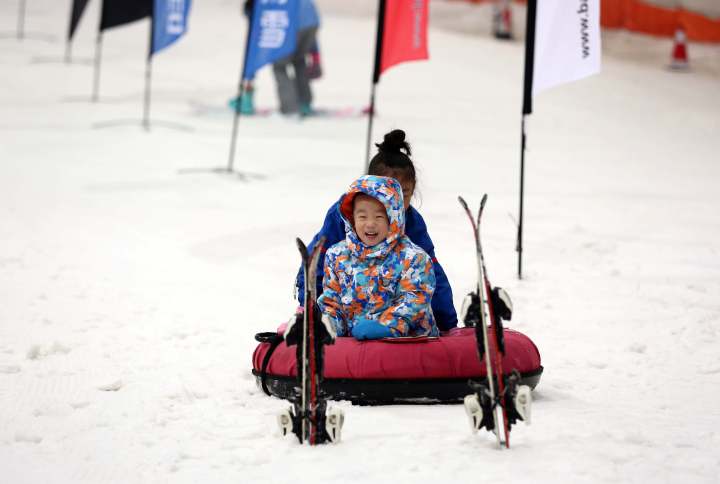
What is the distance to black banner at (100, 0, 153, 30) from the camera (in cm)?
1187

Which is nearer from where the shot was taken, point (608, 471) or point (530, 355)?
point (608, 471)

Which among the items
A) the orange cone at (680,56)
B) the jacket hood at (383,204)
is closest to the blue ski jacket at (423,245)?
the jacket hood at (383,204)

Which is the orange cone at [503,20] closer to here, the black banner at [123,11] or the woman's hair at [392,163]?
the black banner at [123,11]

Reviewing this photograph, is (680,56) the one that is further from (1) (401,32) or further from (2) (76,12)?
(1) (401,32)

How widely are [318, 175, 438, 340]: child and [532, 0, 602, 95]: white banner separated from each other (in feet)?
7.42

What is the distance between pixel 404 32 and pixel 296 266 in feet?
7.03

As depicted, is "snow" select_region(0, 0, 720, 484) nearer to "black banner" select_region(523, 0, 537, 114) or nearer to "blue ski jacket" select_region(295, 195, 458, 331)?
"blue ski jacket" select_region(295, 195, 458, 331)

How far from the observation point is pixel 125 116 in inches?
524

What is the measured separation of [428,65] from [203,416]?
15451 mm

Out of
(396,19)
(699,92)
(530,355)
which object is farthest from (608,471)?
(699,92)

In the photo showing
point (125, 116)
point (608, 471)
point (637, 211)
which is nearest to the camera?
point (608, 471)

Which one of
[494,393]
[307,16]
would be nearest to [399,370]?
[494,393]

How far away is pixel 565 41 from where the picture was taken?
6.48 metres

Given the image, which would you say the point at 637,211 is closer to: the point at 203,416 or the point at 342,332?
the point at 342,332
